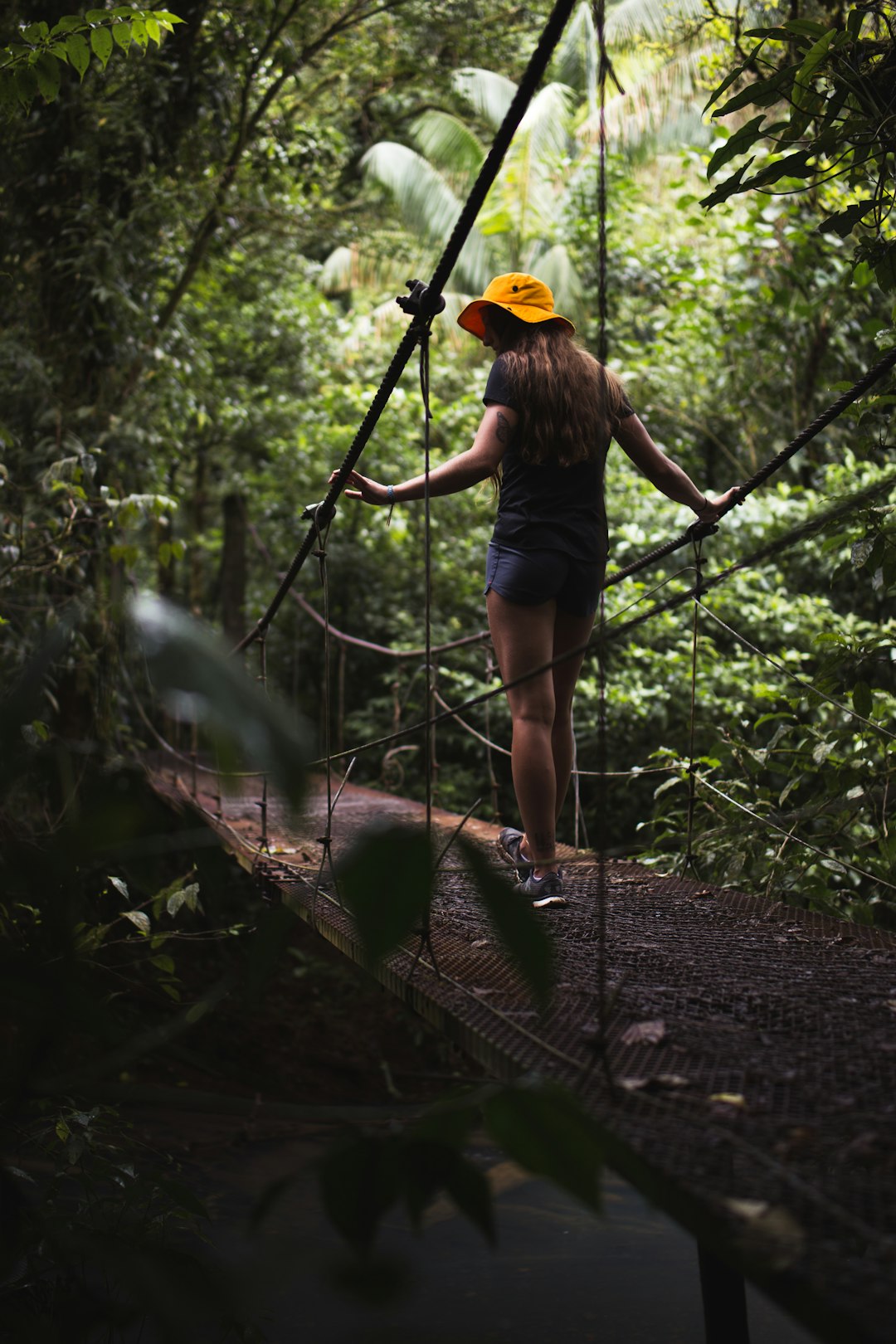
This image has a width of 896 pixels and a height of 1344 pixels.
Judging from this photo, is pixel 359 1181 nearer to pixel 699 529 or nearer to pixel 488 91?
pixel 699 529

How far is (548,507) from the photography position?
70.1 inches

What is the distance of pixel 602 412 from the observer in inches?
36.5

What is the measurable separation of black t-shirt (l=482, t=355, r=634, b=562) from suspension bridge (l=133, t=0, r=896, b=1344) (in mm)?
202

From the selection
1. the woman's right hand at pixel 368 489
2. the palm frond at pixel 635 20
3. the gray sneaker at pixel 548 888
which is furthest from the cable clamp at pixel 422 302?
the palm frond at pixel 635 20

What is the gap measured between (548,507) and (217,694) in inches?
57.1

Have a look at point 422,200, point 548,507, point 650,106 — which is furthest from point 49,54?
point 650,106

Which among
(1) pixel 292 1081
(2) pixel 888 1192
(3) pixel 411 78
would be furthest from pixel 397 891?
(3) pixel 411 78

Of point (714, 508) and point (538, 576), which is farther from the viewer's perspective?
point (714, 508)

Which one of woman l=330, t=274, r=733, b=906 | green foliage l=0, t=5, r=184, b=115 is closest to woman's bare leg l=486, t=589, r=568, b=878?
woman l=330, t=274, r=733, b=906

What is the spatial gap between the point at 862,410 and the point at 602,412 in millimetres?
1195

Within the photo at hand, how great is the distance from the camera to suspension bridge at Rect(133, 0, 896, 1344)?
2.09ft

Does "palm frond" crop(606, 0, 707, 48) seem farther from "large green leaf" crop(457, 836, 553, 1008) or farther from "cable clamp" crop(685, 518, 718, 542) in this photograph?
"large green leaf" crop(457, 836, 553, 1008)

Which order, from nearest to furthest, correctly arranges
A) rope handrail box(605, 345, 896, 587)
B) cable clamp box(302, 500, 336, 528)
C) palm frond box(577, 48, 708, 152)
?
rope handrail box(605, 345, 896, 587) < cable clamp box(302, 500, 336, 528) < palm frond box(577, 48, 708, 152)

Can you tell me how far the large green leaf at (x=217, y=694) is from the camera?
14.6 inches
